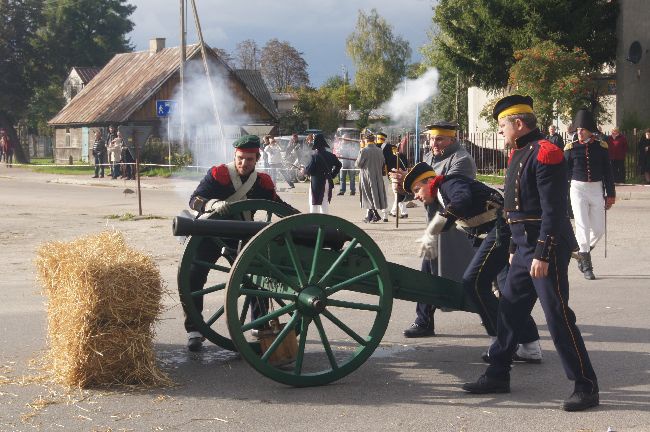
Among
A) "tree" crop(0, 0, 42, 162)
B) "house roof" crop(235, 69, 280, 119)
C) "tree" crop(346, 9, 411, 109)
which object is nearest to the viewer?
"house roof" crop(235, 69, 280, 119)

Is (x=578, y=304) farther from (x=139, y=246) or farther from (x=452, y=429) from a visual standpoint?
(x=139, y=246)

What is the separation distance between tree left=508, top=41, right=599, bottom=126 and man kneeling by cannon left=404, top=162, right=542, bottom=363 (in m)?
23.1

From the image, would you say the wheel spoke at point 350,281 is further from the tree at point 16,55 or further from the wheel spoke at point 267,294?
the tree at point 16,55

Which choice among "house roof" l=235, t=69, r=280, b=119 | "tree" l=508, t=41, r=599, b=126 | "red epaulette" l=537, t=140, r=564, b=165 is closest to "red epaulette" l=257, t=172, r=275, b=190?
"red epaulette" l=537, t=140, r=564, b=165

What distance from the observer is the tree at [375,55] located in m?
95.9

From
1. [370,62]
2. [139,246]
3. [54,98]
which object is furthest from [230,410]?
[370,62]

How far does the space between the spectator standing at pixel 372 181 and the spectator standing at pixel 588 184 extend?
717 centimetres

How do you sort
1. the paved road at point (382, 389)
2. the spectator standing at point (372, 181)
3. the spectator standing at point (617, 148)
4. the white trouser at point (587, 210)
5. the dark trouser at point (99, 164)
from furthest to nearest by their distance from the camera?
1. the dark trouser at point (99, 164)
2. the spectator standing at point (617, 148)
3. the spectator standing at point (372, 181)
4. the white trouser at point (587, 210)
5. the paved road at point (382, 389)

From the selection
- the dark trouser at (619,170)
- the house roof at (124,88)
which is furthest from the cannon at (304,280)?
the house roof at (124,88)

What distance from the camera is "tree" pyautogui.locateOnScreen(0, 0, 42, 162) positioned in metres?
61.3

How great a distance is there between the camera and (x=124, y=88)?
55.7 m

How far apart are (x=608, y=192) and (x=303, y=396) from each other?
237 inches

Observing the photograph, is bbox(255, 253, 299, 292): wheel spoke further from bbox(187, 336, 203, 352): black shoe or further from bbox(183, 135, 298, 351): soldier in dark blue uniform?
bbox(187, 336, 203, 352): black shoe

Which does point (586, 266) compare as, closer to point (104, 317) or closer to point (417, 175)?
point (417, 175)
